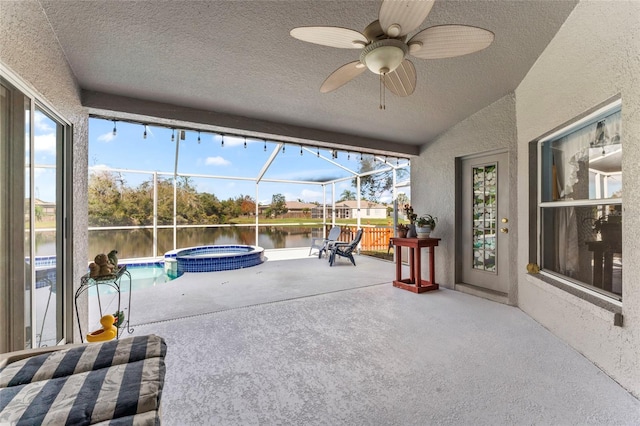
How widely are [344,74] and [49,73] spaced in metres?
2.02

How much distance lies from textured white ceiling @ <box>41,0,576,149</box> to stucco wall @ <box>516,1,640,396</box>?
0.22 m

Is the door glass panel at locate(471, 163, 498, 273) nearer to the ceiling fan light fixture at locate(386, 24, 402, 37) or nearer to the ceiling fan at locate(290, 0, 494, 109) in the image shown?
the ceiling fan at locate(290, 0, 494, 109)

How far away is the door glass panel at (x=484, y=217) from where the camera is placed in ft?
12.5

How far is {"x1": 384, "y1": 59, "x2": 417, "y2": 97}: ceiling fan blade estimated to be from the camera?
1.88 metres

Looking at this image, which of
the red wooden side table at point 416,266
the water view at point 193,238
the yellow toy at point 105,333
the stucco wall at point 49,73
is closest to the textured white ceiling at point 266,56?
the stucco wall at point 49,73

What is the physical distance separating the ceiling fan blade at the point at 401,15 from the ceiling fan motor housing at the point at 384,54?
0.16 ft

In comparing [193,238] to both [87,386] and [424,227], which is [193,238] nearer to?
[424,227]

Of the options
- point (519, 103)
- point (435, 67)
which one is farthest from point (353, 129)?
point (519, 103)

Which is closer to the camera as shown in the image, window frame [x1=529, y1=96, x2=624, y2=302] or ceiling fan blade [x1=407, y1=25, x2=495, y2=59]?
ceiling fan blade [x1=407, y1=25, x2=495, y2=59]

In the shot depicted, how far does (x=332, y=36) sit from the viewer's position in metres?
1.56

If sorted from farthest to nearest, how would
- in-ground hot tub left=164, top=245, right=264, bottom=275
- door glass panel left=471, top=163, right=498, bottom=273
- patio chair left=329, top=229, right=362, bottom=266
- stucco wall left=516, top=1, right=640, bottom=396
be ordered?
patio chair left=329, top=229, right=362, bottom=266 < in-ground hot tub left=164, top=245, right=264, bottom=275 < door glass panel left=471, top=163, right=498, bottom=273 < stucco wall left=516, top=1, right=640, bottom=396

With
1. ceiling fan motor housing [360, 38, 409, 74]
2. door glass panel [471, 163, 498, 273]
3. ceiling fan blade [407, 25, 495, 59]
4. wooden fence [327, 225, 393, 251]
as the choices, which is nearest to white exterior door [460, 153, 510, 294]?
door glass panel [471, 163, 498, 273]

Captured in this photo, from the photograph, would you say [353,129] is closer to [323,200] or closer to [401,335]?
[401,335]

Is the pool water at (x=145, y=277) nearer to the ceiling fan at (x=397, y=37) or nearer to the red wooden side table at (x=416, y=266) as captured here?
the red wooden side table at (x=416, y=266)
